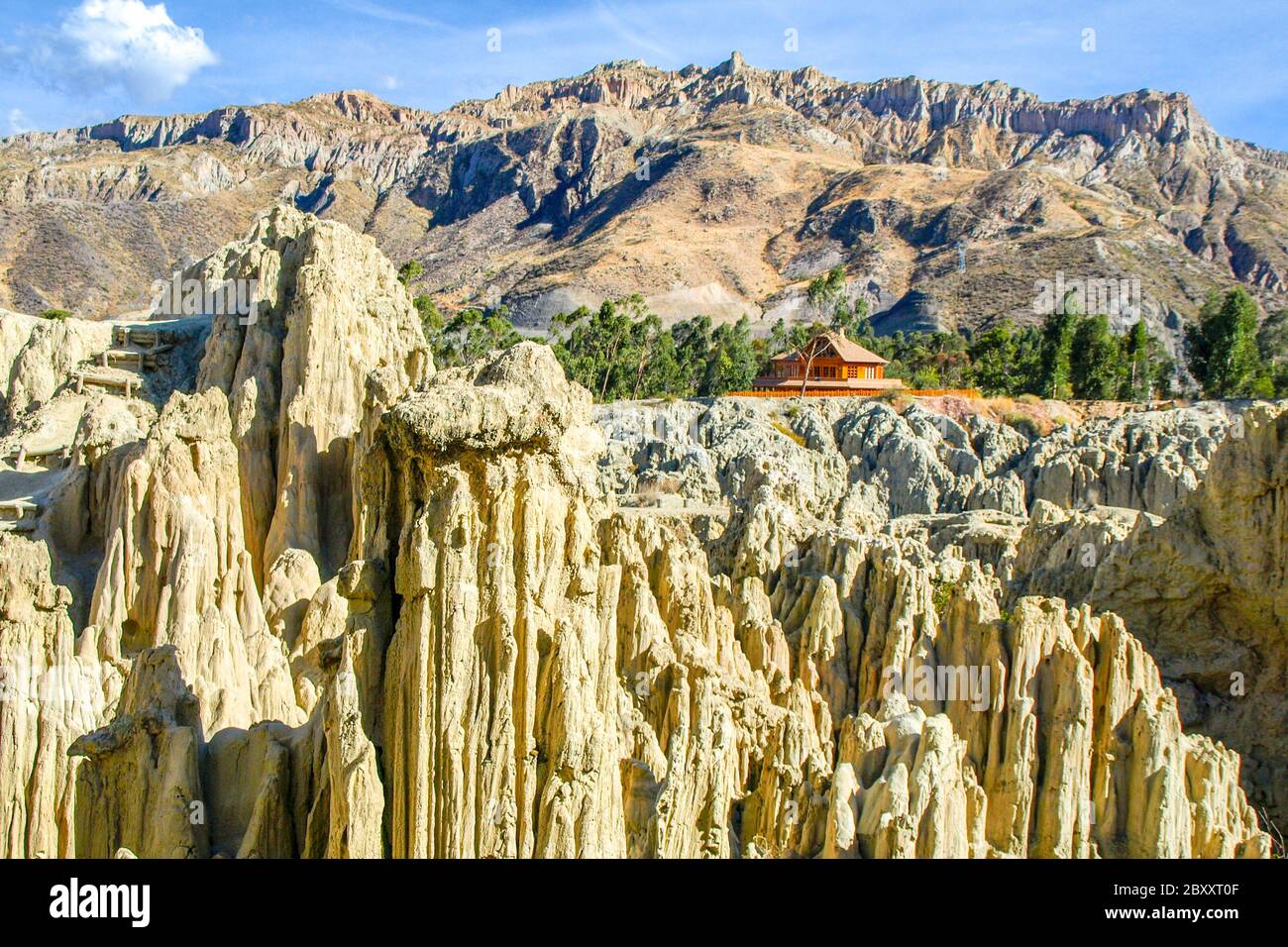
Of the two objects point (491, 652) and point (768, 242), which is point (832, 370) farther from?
point (768, 242)

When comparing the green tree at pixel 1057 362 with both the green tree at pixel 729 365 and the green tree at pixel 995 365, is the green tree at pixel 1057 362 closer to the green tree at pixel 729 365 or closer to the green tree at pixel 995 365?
the green tree at pixel 995 365

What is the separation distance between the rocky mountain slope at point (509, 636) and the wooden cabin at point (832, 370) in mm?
30579

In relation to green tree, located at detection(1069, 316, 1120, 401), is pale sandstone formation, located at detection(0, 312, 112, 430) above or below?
below

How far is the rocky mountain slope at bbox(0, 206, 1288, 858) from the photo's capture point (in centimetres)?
1195

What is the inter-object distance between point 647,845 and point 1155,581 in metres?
23.0

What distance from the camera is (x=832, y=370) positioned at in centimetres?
7781

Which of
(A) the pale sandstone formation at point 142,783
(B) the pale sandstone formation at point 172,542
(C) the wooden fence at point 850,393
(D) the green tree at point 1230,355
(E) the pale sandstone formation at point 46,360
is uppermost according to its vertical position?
(D) the green tree at point 1230,355

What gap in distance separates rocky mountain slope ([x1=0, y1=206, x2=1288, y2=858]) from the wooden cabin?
100 ft

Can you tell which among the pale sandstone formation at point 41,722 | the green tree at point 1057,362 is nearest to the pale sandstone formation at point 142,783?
the pale sandstone formation at point 41,722

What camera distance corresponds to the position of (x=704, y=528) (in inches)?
1480

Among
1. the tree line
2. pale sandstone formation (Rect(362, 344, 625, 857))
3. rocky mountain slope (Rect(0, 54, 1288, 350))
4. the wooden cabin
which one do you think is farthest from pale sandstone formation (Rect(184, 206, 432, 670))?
rocky mountain slope (Rect(0, 54, 1288, 350))

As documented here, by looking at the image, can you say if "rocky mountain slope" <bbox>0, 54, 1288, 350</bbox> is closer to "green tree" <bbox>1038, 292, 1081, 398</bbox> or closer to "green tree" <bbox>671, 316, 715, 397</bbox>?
"green tree" <bbox>671, 316, 715, 397</bbox>

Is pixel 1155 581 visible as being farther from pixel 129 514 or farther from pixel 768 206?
pixel 768 206

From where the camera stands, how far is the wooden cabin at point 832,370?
7525cm
